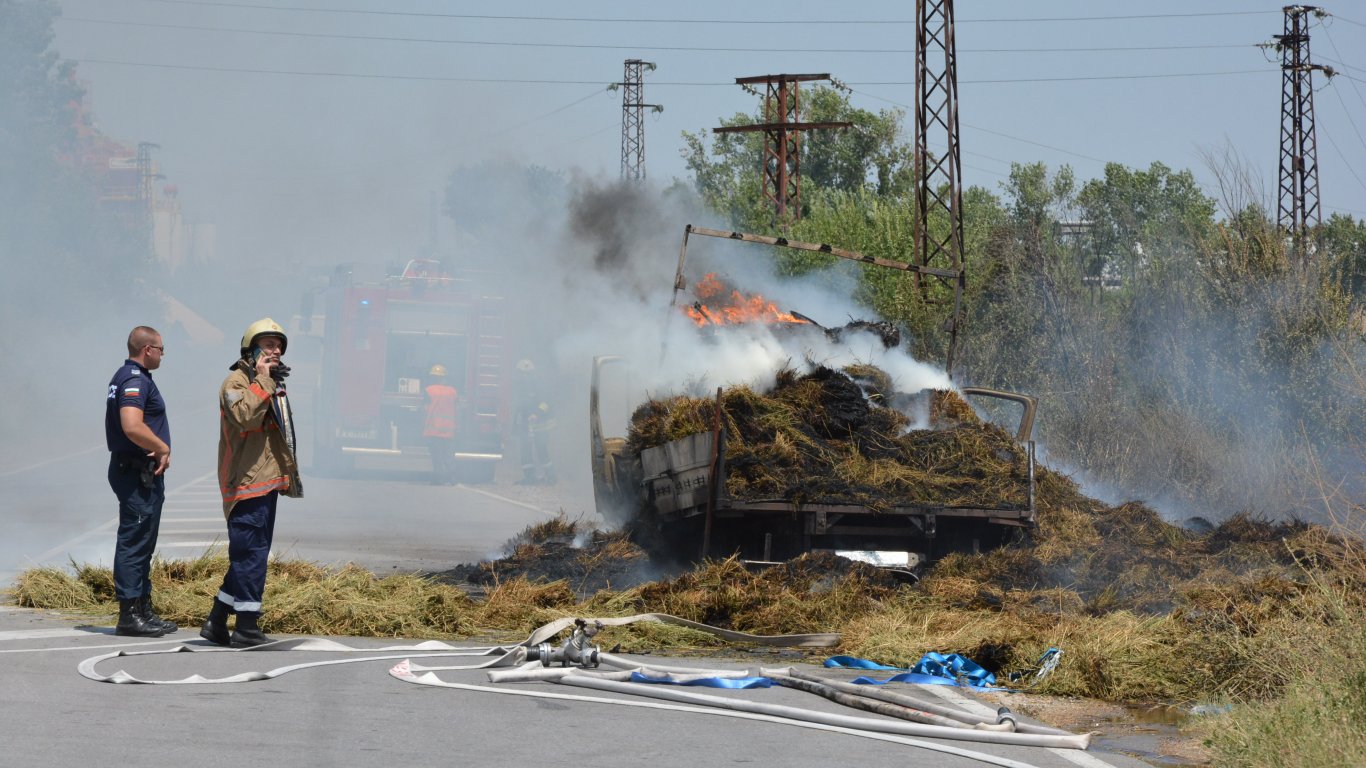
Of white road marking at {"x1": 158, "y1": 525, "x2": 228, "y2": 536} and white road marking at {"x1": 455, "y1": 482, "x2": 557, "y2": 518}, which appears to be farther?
white road marking at {"x1": 455, "y1": 482, "x2": 557, "y2": 518}

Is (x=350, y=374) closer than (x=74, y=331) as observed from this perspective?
Yes

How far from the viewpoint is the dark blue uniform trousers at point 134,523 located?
899 cm

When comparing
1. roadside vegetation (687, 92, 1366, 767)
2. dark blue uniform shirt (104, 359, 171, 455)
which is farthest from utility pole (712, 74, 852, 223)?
dark blue uniform shirt (104, 359, 171, 455)

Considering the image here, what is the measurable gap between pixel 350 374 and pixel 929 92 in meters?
12.0

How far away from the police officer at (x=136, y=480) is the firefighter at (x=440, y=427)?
20.4 metres

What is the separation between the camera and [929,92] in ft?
93.1

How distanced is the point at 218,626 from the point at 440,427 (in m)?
21.1

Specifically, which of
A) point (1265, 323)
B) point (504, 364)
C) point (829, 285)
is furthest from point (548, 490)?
point (1265, 323)

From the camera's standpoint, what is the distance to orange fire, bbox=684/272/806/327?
15852mm

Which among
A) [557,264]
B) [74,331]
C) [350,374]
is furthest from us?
[74,331]

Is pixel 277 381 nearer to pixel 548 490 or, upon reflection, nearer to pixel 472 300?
pixel 548 490

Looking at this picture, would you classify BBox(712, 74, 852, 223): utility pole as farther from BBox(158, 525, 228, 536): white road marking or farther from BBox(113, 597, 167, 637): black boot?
BBox(113, 597, 167, 637): black boot

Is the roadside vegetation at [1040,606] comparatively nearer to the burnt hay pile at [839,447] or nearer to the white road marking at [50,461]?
the burnt hay pile at [839,447]

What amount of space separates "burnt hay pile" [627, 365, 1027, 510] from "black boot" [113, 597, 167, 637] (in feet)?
15.7
